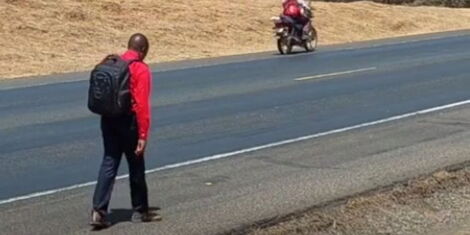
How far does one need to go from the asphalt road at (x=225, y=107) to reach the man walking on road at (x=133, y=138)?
1.58 meters

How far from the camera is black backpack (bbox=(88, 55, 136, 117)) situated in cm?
845

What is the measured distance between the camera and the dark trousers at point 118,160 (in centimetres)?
880

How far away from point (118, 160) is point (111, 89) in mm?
825

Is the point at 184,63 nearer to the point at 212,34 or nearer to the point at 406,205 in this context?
the point at 212,34

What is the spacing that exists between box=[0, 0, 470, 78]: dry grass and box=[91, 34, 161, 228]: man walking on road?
16.1 m

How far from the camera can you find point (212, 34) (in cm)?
3425

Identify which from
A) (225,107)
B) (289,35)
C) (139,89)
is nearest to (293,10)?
(289,35)

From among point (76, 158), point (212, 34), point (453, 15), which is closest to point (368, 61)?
point (212, 34)

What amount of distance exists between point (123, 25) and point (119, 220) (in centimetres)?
2527

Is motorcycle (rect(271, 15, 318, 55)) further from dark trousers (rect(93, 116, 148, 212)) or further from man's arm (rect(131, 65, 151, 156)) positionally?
man's arm (rect(131, 65, 151, 156))

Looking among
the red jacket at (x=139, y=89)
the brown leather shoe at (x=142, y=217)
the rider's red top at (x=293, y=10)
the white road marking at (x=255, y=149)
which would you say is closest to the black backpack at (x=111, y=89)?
the red jacket at (x=139, y=89)

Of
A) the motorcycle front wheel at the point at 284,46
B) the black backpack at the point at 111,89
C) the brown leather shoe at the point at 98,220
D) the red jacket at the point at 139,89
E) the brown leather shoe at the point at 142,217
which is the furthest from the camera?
the motorcycle front wheel at the point at 284,46

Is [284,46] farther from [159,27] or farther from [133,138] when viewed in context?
[133,138]

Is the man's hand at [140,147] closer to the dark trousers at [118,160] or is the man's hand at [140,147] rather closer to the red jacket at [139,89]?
the dark trousers at [118,160]
